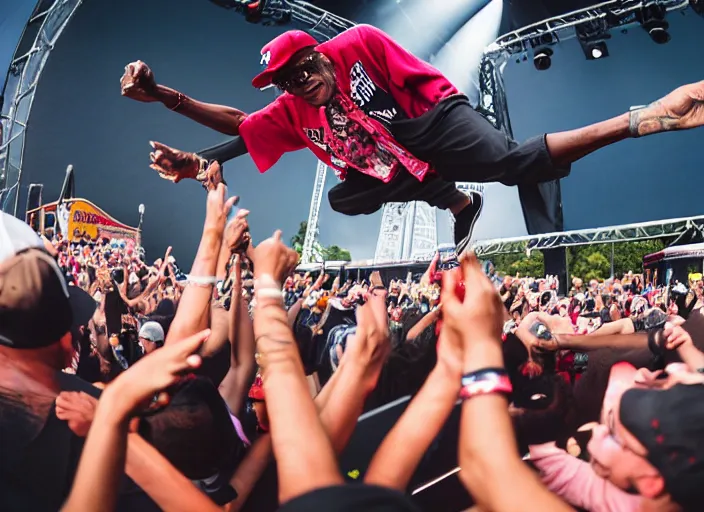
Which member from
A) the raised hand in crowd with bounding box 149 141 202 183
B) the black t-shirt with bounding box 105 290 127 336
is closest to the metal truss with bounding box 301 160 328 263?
the raised hand in crowd with bounding box 149 141 202 183

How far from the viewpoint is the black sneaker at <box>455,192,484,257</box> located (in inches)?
76.7

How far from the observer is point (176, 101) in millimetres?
2156

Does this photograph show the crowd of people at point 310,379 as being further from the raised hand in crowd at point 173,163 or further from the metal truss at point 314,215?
the raised hand in crowd at point 173,163

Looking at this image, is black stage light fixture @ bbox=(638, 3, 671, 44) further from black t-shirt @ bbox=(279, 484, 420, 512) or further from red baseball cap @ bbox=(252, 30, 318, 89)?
black t-shirt @ bbox=(279, 484, 420, 512)

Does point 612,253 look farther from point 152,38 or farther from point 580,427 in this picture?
point 152,38

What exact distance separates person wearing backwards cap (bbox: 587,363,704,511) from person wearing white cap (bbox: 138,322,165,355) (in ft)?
4.62

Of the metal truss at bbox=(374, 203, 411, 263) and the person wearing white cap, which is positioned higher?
the metal truss at bbox=(374, 203, 411, 263)

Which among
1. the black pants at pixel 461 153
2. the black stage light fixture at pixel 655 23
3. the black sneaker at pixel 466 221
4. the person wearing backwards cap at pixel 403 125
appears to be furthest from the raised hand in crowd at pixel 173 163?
the black stage light fixture at pixel 655 23

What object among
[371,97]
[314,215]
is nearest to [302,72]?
[371,97]

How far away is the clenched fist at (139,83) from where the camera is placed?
2143 mm

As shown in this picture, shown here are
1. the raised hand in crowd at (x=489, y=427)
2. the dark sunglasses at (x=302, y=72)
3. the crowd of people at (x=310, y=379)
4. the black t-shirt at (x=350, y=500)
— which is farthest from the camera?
the dark sunglasses at (x=302, y=72)

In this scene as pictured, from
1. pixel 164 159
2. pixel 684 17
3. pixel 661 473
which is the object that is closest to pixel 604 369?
pixel 661 473

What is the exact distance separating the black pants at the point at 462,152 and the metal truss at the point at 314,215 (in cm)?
30

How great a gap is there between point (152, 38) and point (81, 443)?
137cm
